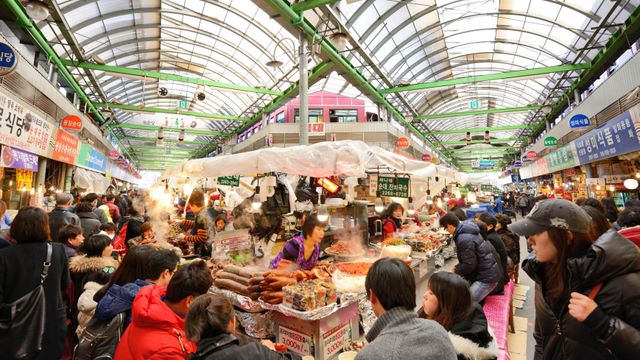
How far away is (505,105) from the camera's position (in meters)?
23.4

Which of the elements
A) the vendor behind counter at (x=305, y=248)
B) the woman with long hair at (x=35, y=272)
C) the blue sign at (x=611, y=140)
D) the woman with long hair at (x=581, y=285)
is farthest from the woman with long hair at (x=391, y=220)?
the blue sign at (x=611, y=140)

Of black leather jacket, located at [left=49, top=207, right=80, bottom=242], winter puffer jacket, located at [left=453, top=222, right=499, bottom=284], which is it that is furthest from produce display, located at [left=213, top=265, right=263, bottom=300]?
black leather jacket, located at [left=49, top=207, right=80, bottom=242]

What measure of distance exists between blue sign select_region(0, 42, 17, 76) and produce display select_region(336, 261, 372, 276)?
7797mm

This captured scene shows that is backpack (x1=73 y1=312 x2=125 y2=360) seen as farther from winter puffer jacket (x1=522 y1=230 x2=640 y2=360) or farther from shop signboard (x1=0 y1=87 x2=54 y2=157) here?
shop signboard (x1=0 y1=87 x2=54 y2=157)

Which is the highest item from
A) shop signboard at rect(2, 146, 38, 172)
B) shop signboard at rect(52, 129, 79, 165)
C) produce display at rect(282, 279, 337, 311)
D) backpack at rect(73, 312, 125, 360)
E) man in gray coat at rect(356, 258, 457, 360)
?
shop signboard at rect(52, 129, 79, 165)

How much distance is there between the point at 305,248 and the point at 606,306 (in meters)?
3.31

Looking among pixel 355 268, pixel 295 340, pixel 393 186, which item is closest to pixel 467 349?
pixel 295 340

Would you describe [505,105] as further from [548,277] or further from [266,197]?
[548,277]

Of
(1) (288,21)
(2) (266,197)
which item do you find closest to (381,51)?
(1) (288,21)

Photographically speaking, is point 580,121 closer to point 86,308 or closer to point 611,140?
point 611,140

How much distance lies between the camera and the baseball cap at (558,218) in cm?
178

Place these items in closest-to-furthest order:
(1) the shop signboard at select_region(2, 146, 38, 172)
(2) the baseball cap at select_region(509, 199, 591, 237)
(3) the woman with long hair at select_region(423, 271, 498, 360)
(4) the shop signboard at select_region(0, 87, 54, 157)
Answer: (2) the baseball cap at select_region(509, 199, 591, 237) < (3) the woman with long hair at select_region(423, 271, 498, 360) < (4) the shop signboard at select_region(0, 87, 54, 157) < (1) the shop signboard at select_region(2, 146, 38, 172)

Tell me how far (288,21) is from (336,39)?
1.60 meters

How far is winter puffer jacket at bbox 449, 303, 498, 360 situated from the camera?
88.6 inches
